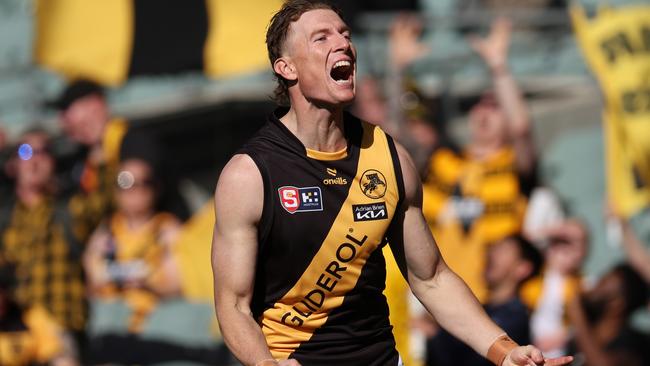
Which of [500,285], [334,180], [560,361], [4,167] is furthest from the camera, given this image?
[4,167]

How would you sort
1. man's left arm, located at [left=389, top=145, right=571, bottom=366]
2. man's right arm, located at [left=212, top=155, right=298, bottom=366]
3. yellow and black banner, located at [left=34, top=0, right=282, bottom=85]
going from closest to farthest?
man's right arm, located at [left=212, top=155, right=298, bottom=366] → man's left arm, located at [left=389, top=145, right=571, bottom=366] → yellow and black banner, located at [left=34, top=0, right=282, bottom=85]

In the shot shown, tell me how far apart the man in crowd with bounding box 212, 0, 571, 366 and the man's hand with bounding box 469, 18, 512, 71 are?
172 inches

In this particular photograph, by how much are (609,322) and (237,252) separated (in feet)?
15.7

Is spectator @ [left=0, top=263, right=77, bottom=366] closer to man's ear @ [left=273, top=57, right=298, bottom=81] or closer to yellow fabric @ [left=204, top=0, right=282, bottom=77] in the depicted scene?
yellow fabric @ [left=204, top=0, right=282, bottom=77]

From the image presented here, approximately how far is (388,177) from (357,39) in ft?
16.8

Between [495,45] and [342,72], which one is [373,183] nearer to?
[342,72]

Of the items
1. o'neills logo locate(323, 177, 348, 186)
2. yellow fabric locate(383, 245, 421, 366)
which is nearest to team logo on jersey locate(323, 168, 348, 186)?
o'neills logo locate(323, 177, 348, 186)

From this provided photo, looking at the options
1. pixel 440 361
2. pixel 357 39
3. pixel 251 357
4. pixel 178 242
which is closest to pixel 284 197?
pixel 251 357

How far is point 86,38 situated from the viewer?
955cm

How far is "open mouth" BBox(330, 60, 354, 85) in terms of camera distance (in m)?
4.55

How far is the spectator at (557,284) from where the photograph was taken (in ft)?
27.3

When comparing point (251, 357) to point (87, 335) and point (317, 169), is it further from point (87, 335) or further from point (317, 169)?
point (87, 335)

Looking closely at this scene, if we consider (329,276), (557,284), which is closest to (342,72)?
(329,276)

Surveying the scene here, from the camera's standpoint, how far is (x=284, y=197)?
4445mm
